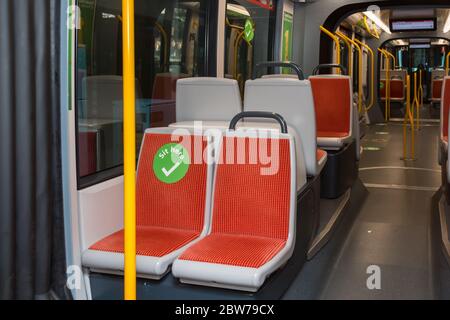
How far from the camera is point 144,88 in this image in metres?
3.96

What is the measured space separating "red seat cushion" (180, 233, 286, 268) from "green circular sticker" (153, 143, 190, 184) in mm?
393

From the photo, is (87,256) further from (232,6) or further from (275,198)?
(232,6)

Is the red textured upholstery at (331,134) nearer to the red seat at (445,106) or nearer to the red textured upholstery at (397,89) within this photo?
the red seat at (445,106)

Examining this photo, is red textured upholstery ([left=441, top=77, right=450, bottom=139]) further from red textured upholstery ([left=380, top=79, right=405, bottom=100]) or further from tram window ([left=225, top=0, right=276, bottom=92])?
red textured upholstery ([left=380, top=79, right=405, bottom=100])

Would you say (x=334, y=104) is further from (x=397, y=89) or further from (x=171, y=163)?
(x=397, y=89)

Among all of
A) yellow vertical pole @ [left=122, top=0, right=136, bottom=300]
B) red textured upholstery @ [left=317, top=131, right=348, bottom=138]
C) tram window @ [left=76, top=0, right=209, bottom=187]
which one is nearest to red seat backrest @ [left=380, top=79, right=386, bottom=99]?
red textured upholstery @ [left=317, top=131, right=348, bottom=138]

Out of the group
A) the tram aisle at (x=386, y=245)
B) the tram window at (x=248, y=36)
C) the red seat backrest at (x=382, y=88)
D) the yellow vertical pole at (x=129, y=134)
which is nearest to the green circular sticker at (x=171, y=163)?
the tram aisle at (x=386, y=245)

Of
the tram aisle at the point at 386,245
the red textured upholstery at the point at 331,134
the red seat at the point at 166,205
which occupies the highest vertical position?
the red textured upholstery at the point at 331,134

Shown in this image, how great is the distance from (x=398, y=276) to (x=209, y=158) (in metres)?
1.32

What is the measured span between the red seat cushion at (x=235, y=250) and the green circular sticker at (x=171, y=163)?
39 cm

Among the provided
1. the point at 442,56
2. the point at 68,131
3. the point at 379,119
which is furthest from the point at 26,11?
the point at 442,56

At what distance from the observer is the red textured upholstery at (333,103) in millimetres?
5449

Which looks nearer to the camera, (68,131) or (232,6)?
(68,131)

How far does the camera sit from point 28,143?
231 centimetres
